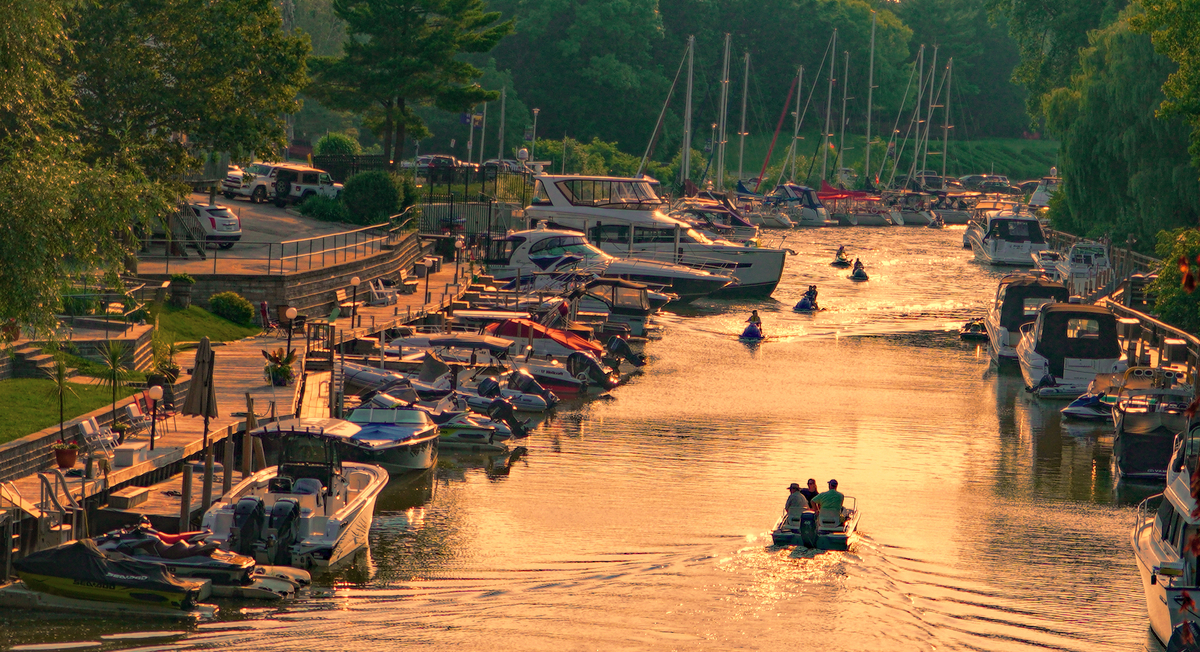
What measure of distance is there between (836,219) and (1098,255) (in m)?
44.7

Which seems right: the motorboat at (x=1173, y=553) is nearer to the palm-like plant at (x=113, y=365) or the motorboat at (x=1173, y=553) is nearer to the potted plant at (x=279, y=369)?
the palm-like plant at (x=113, y=365)

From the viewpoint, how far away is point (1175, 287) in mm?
41562

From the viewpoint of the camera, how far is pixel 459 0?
62.0 m

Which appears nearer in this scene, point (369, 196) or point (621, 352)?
point (621, 352)

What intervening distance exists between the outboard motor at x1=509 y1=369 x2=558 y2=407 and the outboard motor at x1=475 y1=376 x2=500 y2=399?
1688mm

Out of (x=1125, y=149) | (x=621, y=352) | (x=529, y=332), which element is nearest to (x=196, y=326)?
(x=529, y=332)

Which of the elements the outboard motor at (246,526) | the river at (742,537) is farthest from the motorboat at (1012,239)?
the outboard motor at (246,526)

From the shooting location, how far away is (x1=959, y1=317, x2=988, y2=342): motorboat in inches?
2104

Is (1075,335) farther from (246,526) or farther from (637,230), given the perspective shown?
(246,526)

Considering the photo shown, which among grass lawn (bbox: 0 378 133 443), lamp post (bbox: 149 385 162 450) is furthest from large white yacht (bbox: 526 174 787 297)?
lamp post (bbox: 149 385 162 450)

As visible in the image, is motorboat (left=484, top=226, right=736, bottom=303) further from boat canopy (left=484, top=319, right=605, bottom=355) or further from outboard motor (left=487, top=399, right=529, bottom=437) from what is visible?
outboard motor (left=487, top=399, right=529, bottom=437)

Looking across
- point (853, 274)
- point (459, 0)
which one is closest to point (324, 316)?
point (459, 0)

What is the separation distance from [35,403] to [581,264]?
33.3 metres

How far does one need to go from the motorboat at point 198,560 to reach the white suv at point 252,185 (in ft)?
130
